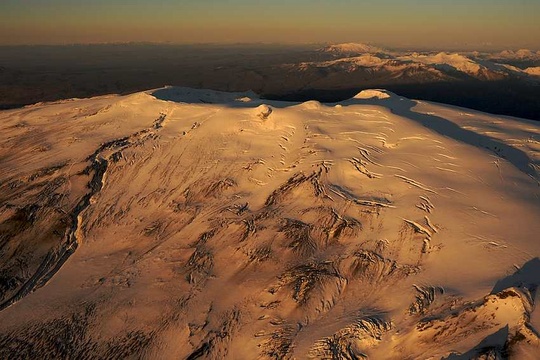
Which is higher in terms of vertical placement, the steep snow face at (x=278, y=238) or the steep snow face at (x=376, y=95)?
the steep snow face at (x=376, y=95)

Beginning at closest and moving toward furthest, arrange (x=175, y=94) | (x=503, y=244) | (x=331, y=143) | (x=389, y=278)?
(x=503, y=244), (x=389, y=278), (x=331, y=143), (x=175, y=94)

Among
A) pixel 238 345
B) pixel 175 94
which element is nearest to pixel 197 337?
pixel 238 345

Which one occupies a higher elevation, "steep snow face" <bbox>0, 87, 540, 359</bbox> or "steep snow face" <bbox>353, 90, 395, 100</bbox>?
"steep snow face" <bbox>353, 90, 395, 100</bbox>

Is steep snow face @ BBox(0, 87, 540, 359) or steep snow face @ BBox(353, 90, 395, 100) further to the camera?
steep snow face @ BBox(353, 90, 395, 100)

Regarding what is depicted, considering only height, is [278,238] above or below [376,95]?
below

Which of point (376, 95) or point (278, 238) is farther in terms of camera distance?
point (376, 95)

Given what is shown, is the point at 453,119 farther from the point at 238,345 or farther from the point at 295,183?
the point at 238,345

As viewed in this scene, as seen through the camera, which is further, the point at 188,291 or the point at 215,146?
the point at 215,146

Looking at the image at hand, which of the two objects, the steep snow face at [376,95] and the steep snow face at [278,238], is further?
the steep snow face at [376,95]
